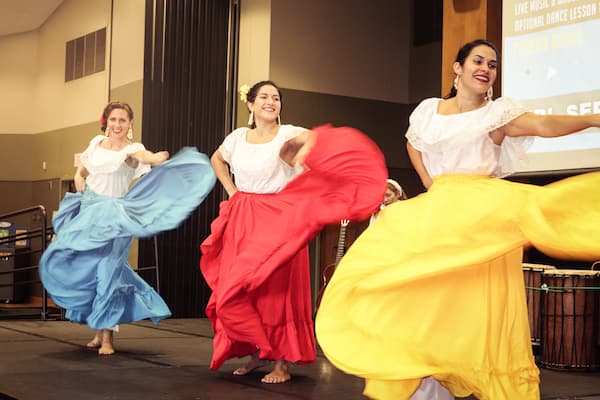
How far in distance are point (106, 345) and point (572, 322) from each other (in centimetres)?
292

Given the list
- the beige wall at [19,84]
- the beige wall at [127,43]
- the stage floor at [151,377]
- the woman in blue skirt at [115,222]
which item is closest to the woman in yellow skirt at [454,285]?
the stage floor at [151,377]

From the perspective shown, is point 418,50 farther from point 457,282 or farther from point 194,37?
point 457,282

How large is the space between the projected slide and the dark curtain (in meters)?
3.68

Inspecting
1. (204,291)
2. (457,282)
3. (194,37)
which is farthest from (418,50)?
(457,282)

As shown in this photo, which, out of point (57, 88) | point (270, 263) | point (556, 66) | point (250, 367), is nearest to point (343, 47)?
point (556, 66)

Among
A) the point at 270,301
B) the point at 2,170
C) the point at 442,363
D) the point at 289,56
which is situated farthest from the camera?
the point at 2,170

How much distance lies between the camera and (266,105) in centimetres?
453

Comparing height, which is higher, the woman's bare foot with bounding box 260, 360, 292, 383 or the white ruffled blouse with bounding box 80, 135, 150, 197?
the white ruffled blouse with bounding box 80, 135, 150, 197

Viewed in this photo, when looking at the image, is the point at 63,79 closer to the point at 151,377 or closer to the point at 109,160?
the point at 109,160

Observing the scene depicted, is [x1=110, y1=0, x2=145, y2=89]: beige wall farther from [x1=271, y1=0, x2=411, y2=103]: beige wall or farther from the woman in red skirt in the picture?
the woman in red skirt

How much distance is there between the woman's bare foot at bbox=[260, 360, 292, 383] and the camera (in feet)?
14.3

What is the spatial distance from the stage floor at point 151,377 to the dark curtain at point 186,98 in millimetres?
2275

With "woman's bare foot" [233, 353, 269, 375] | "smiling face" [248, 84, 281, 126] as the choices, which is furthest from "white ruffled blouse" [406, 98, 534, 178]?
"woman's bare foot" [233, 353, 269, 375]

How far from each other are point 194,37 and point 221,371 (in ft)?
15.6
